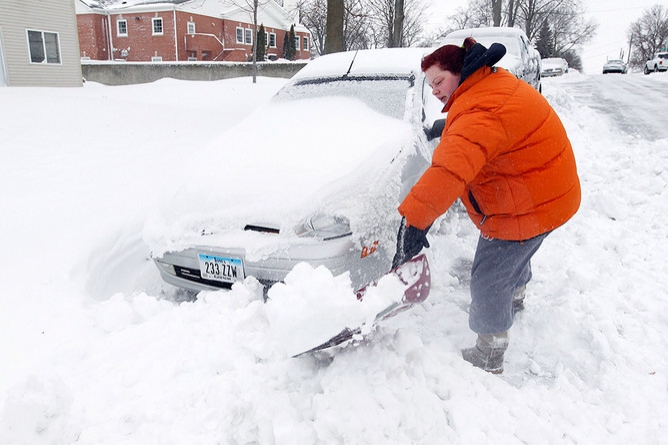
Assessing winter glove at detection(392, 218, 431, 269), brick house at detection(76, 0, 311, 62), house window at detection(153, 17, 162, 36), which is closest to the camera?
winter glove at detection(392, 218, 431, 269)

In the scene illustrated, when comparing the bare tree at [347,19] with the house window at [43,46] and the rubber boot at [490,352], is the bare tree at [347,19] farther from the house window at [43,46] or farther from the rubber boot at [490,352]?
the house window at [43,46]

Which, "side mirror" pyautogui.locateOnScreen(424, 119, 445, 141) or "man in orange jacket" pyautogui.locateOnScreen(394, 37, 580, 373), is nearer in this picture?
"man in orange jacket" pyautogui.locateOnScreen(394, 37, 580, 373)

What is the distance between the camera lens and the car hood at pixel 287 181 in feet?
9.32

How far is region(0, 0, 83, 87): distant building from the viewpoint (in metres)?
15.9

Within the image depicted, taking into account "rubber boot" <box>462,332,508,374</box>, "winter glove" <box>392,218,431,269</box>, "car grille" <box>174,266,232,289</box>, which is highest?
"winter glove" <box>392,218,431,269</box>

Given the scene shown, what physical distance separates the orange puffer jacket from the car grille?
1408 millimetres

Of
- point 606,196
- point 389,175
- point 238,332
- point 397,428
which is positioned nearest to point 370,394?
point 397,428

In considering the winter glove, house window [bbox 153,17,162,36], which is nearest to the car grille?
the winter glove

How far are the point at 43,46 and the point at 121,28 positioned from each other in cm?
1878

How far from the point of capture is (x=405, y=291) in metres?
2.10

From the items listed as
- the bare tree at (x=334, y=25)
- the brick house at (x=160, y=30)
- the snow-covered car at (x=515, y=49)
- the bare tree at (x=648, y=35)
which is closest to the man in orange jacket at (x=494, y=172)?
the snow-covered car at (x=515, y=49)

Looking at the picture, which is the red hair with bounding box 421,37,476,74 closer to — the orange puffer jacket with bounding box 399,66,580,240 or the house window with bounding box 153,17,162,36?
the orange puffer jacket with bounding box 399,66,580,240

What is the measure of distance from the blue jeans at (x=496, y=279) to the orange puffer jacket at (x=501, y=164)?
0.09 metres

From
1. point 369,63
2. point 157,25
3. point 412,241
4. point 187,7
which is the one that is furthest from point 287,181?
point 157,25
